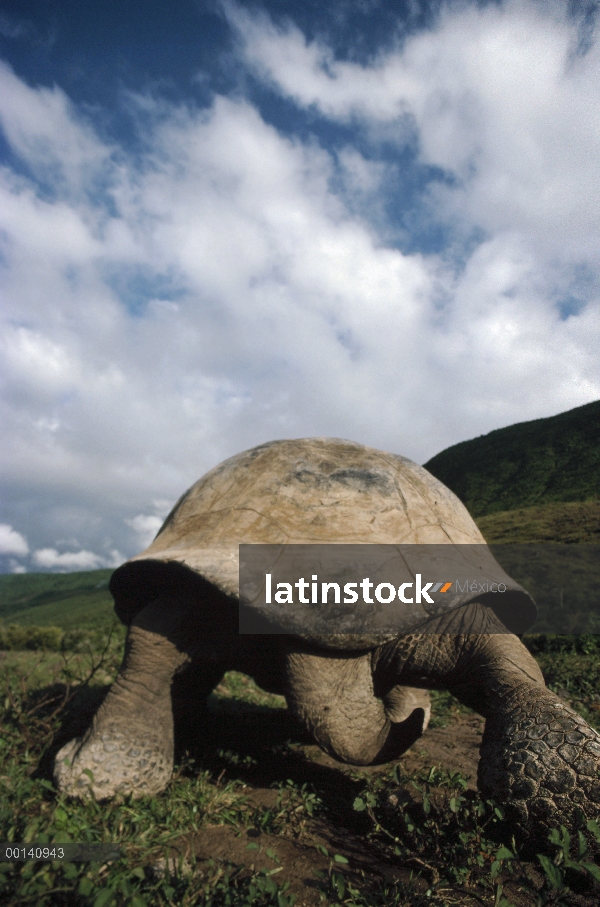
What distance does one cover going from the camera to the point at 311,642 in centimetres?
281

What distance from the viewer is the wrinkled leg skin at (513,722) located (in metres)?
2.05

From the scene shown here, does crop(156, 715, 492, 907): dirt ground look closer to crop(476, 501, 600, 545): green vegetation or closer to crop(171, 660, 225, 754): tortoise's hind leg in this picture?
crop(171, 660, 225, 754): tortoise's hind leg

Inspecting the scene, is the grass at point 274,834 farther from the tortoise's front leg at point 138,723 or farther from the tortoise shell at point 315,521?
the tortoise shell at point 315,521

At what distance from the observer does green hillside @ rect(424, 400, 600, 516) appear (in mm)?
27594

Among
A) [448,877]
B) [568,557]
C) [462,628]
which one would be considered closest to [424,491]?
[462,628]

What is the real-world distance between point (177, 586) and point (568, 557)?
37.7 feet

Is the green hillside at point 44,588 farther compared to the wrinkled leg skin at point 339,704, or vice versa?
the green hillside at point 44,588

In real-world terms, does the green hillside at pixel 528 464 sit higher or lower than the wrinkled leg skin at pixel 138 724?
higher

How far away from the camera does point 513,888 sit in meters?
2.05

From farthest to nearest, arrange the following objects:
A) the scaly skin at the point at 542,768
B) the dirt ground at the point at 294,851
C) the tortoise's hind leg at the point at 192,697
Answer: the tortoise's hind leg at the point at 192,697
the dirt ground at the point at 294,851
the scaly skin at the point at 542,768

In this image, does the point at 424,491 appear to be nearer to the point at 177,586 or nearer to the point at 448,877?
the point at 177,586

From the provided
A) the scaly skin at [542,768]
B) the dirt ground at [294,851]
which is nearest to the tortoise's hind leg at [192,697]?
the dirt ground at [294,851]

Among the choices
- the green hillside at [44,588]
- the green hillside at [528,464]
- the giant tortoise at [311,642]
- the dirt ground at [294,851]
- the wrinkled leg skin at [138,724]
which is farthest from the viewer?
the green hillside at [44,588]

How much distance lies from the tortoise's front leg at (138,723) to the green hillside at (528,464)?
965 inches
